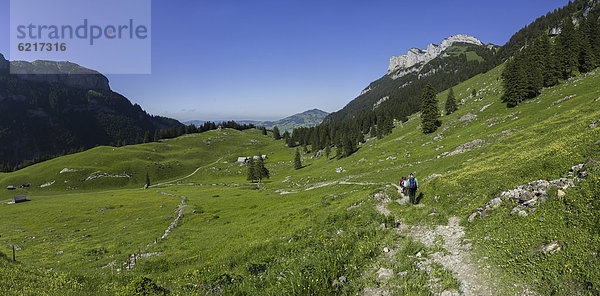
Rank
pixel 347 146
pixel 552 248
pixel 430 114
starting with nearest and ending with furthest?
pixel 552 248
pixel 430 114
pixel 347 146

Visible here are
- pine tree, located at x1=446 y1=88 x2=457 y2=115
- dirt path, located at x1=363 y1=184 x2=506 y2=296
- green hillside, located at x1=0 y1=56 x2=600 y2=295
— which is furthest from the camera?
pine tree, located at x1=446 y1=88 x2=457 y2=115

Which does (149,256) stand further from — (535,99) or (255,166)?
(535,99)

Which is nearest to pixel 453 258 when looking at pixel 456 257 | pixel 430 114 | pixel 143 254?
pixel 456 257

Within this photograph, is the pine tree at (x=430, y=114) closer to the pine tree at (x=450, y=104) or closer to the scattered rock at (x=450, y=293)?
the pine tree at (x=450, y=104)

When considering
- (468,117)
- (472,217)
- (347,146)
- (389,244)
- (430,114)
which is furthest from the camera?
(347,146)

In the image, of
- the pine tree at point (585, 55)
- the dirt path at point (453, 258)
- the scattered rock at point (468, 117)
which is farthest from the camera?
the scattered rock at point (468, 117)

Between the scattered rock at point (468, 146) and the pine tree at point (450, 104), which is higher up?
the pine tree at point (450, 104)

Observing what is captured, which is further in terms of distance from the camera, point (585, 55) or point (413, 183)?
point (585, 55)

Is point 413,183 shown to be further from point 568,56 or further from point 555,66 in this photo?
point 568,56

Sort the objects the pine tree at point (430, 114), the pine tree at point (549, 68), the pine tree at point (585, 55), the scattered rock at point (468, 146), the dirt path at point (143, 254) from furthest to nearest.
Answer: the pine tree at point (430, 114) < the pine tree at point (549, 68) < the pine tree at point (585, 55) < the scattered rock at point (468, 146) < the dirt path at point (143, 254)

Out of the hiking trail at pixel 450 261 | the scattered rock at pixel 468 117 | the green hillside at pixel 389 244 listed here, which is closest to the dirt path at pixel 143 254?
the green hillside at pixel 389 244

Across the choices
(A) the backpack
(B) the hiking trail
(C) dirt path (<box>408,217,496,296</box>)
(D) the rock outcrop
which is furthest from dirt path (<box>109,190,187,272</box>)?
(D) the rock outcrop

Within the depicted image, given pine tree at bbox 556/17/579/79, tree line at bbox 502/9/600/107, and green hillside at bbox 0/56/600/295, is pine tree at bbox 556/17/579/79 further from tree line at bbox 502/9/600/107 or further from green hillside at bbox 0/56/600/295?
green hillside at bbox 0/56/600/295

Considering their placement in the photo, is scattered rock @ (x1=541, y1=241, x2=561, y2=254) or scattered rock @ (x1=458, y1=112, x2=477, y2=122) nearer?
scattered rock @ (x1=541, y1=241, x2=561, y2=254)
